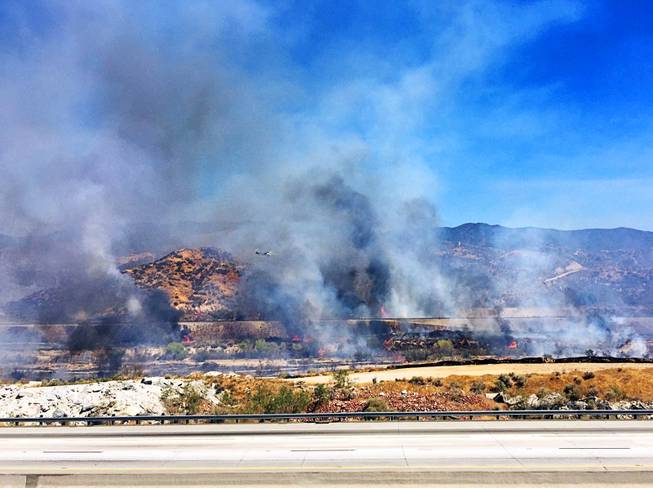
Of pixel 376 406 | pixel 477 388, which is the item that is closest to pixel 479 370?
pixel 477 388

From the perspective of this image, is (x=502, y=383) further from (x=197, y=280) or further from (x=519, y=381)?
(x=197, y=280)

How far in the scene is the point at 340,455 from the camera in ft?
62.7

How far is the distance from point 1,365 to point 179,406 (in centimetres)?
5409

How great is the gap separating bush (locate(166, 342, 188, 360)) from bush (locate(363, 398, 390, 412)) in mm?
57532

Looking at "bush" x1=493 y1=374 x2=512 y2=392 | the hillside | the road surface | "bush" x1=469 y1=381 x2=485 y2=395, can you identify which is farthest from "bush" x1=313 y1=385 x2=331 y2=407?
the hillside

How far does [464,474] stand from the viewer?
16.4m

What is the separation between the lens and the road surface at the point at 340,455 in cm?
1645

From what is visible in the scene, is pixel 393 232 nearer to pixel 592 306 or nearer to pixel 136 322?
pixel 592 306

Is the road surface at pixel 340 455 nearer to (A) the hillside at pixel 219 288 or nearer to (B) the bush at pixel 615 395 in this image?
(B) the bush at pixel 615 395

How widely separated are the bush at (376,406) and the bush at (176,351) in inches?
→ 2265

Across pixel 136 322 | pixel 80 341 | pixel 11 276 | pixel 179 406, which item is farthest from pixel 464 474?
pixel 11 276

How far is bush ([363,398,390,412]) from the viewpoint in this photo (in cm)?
→ 3172

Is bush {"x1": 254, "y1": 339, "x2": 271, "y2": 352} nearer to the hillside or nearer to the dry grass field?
the hillside

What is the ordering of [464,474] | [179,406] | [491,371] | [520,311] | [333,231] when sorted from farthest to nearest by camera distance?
[333,231], [520,311], [491,371], [179,406], [464,474]
